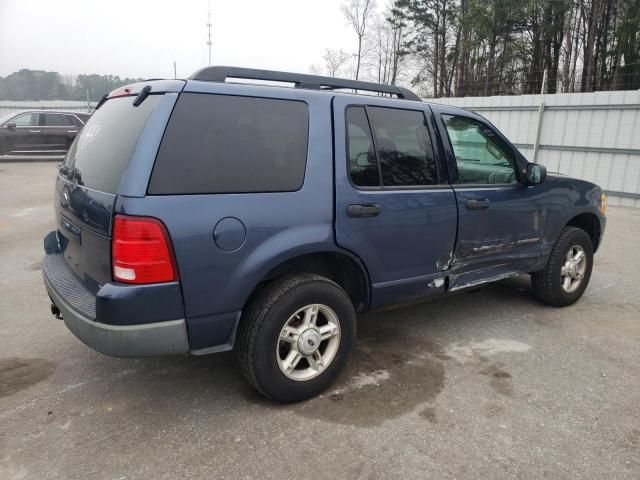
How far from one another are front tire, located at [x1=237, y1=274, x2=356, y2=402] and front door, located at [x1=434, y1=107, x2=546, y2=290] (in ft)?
3.76

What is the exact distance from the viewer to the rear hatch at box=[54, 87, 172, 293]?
7.66ft

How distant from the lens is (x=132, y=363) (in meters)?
3.25

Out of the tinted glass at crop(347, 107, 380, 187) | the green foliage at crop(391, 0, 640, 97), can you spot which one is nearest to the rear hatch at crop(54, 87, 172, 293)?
the tinted glass at crop(347, 107, 380, 187)

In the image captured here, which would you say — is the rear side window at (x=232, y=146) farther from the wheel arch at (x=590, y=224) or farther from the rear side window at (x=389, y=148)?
the wheel arch at (x=590, y=224)

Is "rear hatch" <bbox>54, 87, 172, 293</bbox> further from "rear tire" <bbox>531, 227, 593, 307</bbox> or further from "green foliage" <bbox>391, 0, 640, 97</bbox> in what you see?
"green foliage" <bbox>391, 0, 640, 97</bbox>

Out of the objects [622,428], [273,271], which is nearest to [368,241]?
[273,271]

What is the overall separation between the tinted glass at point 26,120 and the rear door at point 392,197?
53.2 feet

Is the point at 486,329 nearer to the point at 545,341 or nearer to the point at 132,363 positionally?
the point at 545,341

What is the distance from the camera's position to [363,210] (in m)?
2.88

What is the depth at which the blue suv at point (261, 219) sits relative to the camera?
89.7 inches

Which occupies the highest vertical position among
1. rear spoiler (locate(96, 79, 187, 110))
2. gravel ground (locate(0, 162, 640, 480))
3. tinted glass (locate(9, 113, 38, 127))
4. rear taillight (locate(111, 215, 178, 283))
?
rear spoiler (locate(96, 79, 187, 110))

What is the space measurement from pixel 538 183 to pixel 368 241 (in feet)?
5.90

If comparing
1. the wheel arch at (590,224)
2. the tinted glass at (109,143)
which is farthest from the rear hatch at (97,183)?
the wheel arch at (590,224)

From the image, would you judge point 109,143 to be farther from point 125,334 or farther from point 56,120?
point 56,120
